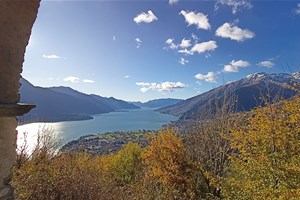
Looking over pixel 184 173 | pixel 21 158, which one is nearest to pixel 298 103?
pixel 184 173

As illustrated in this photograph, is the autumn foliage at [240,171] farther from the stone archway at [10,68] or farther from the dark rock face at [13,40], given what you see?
the dark rock face at [13,40]

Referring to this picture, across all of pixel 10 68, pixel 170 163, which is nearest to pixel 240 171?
pixel 170 163

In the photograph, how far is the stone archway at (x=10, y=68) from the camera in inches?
128

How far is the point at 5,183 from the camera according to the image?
339 cm

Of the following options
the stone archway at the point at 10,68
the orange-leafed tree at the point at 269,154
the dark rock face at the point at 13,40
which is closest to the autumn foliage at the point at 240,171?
the orange-leafed tree at the point at 269,154

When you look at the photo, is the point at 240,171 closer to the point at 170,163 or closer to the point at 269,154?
the point at 269,154

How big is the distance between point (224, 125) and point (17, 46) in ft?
50.9

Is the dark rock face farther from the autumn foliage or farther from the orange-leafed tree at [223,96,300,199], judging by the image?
the orange-leafed tree at [223,96,300,199]

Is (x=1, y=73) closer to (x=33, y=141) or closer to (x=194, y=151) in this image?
(x=33, y=141)

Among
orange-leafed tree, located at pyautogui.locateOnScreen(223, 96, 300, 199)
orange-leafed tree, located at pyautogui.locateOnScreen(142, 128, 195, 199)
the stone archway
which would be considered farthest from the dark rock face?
orange-leafed tree, located at pyautogui.locateOnScreen(142, 128, 195, 199)

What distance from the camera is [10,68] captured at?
336 centimetres

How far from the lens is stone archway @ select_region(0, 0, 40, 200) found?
3262 mm

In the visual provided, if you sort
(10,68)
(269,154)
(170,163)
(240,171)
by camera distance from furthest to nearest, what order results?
(170,163) → (240,171) → (269,154) → (10,68)

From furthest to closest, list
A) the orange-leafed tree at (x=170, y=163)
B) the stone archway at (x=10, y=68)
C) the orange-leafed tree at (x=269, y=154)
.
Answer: the orange-leafed tree at (x=170, y=163)
the orange-leafed tree at (x=269, y=154)
the stone archway at (x=10, y=68)
